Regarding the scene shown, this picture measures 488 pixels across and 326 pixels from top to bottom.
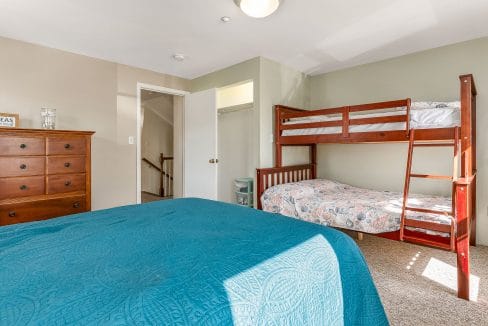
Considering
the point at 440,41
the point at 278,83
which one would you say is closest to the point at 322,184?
the point at 278,83

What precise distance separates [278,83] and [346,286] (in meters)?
2.99

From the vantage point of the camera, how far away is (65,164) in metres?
2.69

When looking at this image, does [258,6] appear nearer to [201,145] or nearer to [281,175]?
[281,175]

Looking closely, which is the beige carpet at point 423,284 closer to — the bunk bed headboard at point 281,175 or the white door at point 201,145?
the bunk bed headboard at point 281,175

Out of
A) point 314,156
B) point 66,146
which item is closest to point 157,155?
point 66,146

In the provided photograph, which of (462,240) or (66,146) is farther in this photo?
(66,146)

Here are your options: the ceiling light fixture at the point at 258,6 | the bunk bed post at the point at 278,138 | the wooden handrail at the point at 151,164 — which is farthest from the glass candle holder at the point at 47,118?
the wooden handrail at the point at 151,164

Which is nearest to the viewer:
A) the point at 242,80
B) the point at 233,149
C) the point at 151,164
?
the point at 242,80

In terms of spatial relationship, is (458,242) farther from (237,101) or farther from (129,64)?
(129,64)

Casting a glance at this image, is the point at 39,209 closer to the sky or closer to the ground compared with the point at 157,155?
closer to the ground

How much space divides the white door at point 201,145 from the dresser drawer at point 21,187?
6.21ft

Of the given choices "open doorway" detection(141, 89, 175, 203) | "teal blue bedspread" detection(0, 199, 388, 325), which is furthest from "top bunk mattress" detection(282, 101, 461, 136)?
"open doorway" detection(141, 89, 175, 203)

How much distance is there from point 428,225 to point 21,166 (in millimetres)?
3476

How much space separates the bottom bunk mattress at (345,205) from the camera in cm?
229
